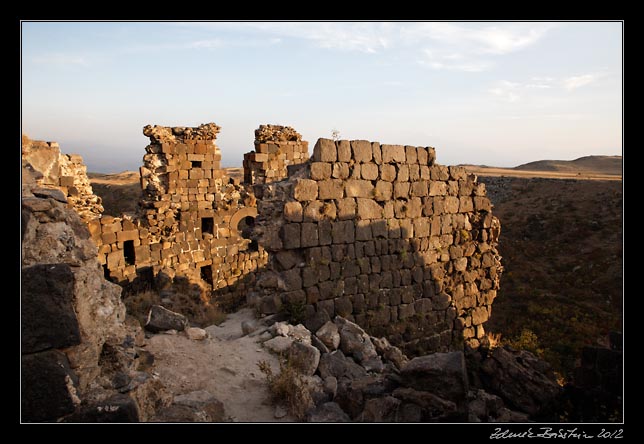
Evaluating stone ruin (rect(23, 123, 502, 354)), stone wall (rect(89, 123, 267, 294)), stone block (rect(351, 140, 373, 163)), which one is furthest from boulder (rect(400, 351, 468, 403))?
stone wall (rect(89, 123, 267, 294))

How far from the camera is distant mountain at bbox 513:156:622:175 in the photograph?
2537 inches

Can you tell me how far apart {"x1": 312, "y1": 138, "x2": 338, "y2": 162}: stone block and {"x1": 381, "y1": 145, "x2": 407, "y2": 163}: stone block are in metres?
1.01

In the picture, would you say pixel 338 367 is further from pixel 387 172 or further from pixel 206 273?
pixel 206 273

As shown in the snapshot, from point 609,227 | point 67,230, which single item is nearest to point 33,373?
point 67,230

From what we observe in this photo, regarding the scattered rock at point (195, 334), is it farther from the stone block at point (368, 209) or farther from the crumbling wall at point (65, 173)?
the crumbling wall at point (65, 173)

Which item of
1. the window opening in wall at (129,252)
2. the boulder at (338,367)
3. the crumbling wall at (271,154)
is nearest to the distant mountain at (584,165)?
the crumbling wall at (271,154)

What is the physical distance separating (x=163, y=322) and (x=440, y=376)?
3678 millimetres

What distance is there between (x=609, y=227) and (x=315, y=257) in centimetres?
2149

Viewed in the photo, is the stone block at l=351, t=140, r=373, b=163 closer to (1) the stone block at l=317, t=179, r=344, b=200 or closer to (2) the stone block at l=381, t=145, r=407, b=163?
(2) the stone block at l=381, t=145, r=407, b=163

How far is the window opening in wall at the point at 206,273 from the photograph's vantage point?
1308 cm

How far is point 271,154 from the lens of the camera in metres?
13.0

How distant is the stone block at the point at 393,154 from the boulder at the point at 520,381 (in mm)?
3433

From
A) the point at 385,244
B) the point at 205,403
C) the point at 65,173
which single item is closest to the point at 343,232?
the point at 385,244

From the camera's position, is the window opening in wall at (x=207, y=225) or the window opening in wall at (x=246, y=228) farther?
the window opening in wall at (x=246, y=228)
